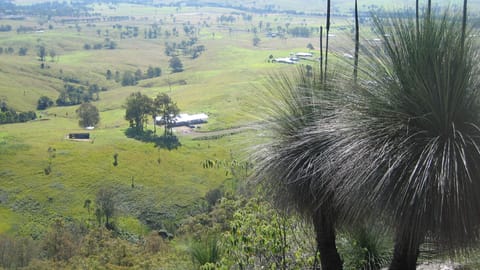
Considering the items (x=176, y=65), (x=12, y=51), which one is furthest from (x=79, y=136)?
(x=12, y=51)

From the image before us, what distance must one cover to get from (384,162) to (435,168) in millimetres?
364

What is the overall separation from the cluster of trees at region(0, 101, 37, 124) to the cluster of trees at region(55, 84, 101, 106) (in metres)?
10.6

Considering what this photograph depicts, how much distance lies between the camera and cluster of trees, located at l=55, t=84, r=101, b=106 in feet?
300

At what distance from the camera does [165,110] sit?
67.8 metres

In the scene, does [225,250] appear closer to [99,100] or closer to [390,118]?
[390,118]

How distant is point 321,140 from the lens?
421 cm

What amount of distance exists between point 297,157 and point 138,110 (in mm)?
64275

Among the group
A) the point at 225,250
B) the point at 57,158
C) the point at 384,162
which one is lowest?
the point at 57,158

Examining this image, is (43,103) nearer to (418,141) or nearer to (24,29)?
(24,29)

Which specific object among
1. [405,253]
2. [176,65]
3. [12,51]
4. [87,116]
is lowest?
[87,116]

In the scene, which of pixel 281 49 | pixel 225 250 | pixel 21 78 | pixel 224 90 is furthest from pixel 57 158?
pixel 281 49

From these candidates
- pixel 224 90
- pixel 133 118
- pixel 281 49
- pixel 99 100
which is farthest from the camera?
pixel 281 49

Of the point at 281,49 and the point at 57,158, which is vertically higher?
the point at 281,49

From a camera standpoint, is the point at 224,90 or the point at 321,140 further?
the point at 224,90
